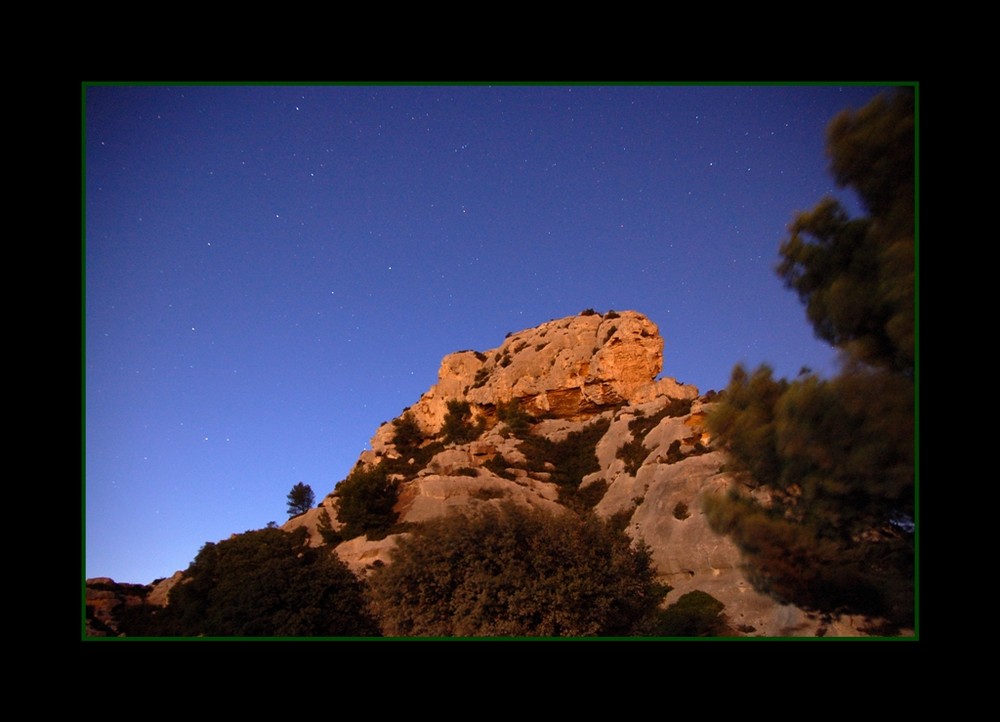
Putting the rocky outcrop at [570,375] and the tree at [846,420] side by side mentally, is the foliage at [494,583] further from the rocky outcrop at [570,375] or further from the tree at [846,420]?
the rocky outcrop at [570,375]

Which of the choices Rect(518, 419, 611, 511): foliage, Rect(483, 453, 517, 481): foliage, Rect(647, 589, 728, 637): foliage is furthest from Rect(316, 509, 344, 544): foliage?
Rect(647, 589, 728, 637): foliage

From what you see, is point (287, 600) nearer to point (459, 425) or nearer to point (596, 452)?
point (596, 452)

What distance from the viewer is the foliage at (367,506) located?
29.0 metres

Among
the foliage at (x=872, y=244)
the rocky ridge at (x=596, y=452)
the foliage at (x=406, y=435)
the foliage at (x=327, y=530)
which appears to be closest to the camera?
the foliage at (x=872, y=244)

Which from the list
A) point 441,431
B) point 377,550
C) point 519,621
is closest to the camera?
point 519,621

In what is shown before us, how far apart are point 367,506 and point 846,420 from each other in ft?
82.2

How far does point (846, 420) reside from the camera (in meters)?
7.38

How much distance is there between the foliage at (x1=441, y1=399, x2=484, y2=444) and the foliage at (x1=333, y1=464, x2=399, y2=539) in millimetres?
11959

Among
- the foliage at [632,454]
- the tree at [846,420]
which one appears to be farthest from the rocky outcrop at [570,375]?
the tree at [846,420]

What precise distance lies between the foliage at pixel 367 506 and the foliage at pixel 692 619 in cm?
1433

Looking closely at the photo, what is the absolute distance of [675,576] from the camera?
20703 millimetres
